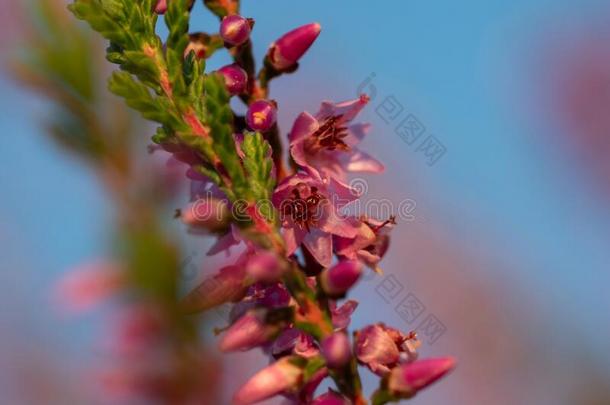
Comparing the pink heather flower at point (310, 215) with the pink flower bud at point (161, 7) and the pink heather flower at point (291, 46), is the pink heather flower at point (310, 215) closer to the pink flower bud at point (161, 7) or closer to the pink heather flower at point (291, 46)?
the pink heather flower at point (291, 46)

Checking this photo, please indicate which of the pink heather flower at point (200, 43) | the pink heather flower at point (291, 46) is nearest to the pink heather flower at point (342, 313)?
the pink heather flower at point (291, 46)

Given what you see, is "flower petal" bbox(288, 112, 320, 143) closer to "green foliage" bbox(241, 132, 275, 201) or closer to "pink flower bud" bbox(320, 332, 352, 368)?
"green foliage" bbox(241, 132, 275, 201)

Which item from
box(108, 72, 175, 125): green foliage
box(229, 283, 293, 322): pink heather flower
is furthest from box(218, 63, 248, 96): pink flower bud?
box(229, 283, 293, 322): pink heather flower

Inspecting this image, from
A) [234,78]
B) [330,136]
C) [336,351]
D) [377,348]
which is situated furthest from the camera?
[330,136]

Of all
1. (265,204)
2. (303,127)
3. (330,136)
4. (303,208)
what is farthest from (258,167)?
(330,136)

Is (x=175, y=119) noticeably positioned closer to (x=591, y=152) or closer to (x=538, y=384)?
(x=538, y=384)

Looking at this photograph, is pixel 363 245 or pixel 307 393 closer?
pixel 307 393

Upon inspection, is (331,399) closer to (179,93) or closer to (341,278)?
(341,278)

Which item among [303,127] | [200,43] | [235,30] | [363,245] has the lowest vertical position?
[363,245]
